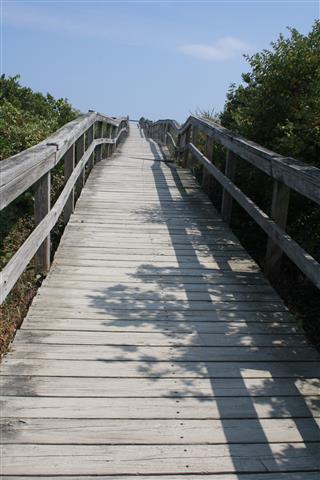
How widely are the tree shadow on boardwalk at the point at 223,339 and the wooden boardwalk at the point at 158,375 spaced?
1cm

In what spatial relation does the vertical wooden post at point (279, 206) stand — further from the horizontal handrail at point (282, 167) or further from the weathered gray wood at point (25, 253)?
the weathered gray wood at point (25, 253)

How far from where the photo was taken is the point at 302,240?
522 centimetres

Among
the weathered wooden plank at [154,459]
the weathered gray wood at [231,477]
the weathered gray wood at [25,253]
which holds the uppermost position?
the weathered gray wood at [25,253]

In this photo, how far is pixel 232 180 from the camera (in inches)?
261

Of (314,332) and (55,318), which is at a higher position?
(55,318)

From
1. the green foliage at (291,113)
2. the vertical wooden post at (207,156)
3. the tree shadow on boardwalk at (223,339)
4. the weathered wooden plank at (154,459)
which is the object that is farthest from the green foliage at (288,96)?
the weathered wooden plank at (154,459)

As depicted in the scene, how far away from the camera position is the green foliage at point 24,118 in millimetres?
7789

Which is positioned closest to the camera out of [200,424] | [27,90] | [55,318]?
[200,424]

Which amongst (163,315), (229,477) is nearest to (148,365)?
(163,315)

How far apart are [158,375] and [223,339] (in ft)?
2.27

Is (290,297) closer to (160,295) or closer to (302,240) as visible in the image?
(302,240)

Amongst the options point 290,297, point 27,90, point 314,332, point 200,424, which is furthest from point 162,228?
point 27,90

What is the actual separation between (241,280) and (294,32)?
2.88 meters

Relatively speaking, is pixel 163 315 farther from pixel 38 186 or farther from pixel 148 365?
pixel 38 186
